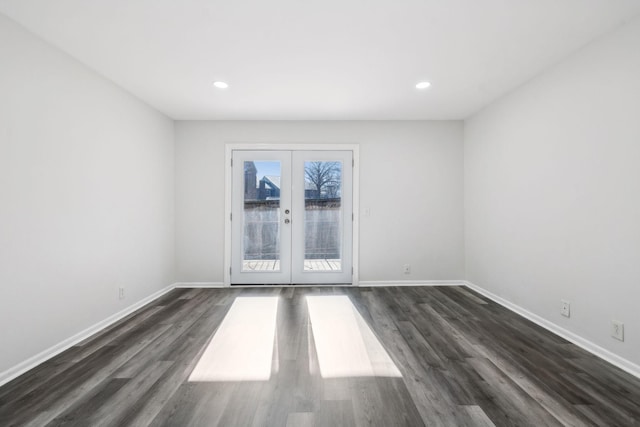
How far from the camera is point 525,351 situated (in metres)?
2.44

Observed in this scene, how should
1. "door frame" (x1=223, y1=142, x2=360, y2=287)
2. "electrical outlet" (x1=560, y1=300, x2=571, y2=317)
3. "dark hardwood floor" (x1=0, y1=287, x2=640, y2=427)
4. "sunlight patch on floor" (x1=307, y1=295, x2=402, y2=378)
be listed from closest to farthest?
1. "dark hardwood floor" (x1=0, y1=287, x2=640, y2=427)
2. "sunlight patch on floor" (x1=307, y1=295, x2=402, y2=378)
3. "electrical outlet" (x1=560, y1=300, x2=571, y2=317)
4. "door frame" (x1=223, y1=142, x2=360, y2=287)

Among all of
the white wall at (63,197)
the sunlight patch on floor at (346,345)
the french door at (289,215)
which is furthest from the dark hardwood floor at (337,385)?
the french door at (289,215)

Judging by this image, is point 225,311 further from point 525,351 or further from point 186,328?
point 525,351

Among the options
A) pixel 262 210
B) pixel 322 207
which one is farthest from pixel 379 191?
pixel 262 210

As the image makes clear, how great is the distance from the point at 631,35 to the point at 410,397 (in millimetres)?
2932

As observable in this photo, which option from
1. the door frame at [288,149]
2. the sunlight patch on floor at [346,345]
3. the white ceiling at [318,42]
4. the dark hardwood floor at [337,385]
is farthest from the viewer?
the door frame at [288,149]

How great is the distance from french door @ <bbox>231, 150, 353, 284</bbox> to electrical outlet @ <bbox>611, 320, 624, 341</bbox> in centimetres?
284

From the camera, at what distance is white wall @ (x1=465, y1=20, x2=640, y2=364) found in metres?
2.18

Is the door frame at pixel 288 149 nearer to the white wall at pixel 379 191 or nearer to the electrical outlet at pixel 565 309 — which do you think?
the white wall at pixel 379 191

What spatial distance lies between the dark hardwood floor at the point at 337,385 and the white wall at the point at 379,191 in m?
1.53

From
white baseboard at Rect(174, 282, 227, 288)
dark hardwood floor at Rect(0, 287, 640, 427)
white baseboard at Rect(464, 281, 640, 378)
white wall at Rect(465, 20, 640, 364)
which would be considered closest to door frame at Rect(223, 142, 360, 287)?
white baseboard at Rect(174, 282, 227, 288)

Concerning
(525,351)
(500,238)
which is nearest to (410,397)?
(525,351)

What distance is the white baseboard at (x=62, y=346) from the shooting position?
205 cm

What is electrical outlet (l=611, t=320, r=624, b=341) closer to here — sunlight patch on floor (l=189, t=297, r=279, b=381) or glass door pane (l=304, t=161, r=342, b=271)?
sunlight patch on floor (l=189, t=297, r=279, b=381)
